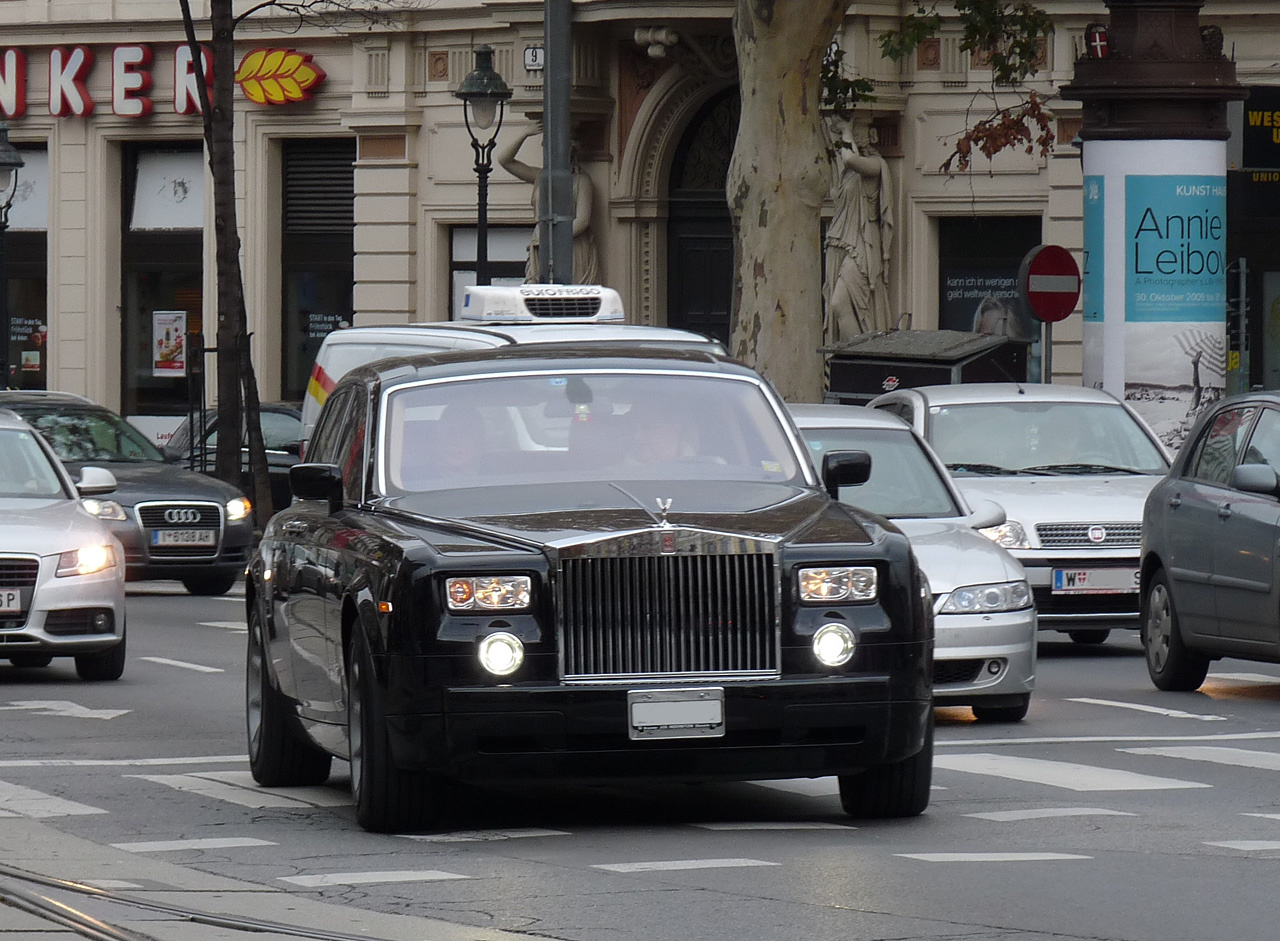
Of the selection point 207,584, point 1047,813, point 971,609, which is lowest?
point 207,584

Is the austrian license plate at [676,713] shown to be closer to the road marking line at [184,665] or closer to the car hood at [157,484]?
the road marking line at [184,665]

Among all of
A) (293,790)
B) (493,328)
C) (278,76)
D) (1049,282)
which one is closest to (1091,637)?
(493,328)

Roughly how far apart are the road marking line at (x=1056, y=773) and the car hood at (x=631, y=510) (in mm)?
1785

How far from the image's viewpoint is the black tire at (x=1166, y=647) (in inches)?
602

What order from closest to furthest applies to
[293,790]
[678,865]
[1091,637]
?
1. [678,865]
2. [293,790]
3. [1091,637]

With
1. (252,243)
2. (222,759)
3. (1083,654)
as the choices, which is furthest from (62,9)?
(222,759)

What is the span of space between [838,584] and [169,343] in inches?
1294

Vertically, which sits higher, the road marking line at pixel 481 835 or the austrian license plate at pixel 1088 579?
the austrian license plate at pixel 1088 579

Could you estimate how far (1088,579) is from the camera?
56.7 ft

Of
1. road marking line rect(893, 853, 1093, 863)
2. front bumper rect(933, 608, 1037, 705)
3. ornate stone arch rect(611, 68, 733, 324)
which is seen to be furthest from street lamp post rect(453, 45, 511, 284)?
road marking line rect(893, 853, 1093, 863)

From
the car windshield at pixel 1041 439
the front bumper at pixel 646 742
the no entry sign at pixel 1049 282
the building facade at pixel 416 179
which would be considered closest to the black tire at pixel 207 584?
the no entry sign at pixel 1049 282

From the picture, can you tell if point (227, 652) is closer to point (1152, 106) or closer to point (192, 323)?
point (1152, 106)

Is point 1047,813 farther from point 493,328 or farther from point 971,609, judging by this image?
point 493,328

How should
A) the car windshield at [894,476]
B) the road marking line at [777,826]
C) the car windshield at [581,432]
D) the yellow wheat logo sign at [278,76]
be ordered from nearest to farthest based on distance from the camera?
the road marking line at [777,826]
the car windshield at [581,432]
the car windshield at [894,476]
the yellow wheat logo sign at [278,76]
